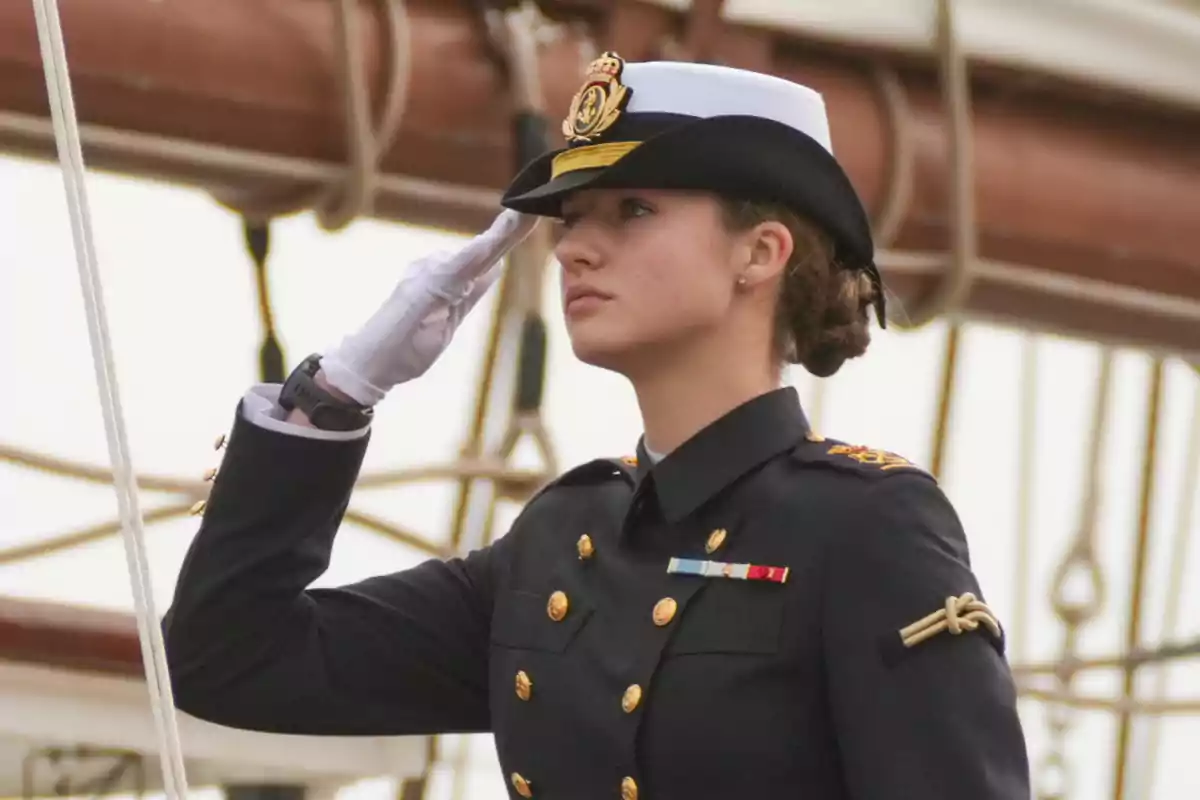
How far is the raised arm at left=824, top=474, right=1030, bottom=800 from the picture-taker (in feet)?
2.82

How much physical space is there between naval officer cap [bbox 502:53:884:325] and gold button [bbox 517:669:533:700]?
0.21 metres

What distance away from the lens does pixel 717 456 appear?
3.21 ft

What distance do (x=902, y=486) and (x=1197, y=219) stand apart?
1073 mm

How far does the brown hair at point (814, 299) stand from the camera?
3.22ft

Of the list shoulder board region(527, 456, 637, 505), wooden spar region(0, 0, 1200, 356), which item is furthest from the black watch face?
wooden spar region(0, 0, 1200, 356)

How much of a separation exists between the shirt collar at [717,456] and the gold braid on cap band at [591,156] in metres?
0.12

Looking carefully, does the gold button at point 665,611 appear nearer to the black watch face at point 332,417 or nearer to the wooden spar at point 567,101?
the black watch face at point 332,417

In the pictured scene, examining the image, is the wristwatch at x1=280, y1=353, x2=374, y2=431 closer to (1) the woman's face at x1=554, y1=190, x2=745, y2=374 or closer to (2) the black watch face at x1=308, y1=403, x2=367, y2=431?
(2) the black watch face at x1=308, y1=403, x2=367, y2=431

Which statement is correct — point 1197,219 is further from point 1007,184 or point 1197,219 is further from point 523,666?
point 523,666

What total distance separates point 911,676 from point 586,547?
0.20 m

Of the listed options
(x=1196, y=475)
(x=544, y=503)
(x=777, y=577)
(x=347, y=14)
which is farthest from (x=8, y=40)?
(x=1196, y=475)

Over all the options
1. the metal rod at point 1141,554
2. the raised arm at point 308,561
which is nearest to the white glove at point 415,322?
the raised arm at point 308,561

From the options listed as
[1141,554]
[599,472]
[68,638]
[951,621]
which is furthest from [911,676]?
[1141,554]

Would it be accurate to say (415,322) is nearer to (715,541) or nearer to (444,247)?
(444,247)
